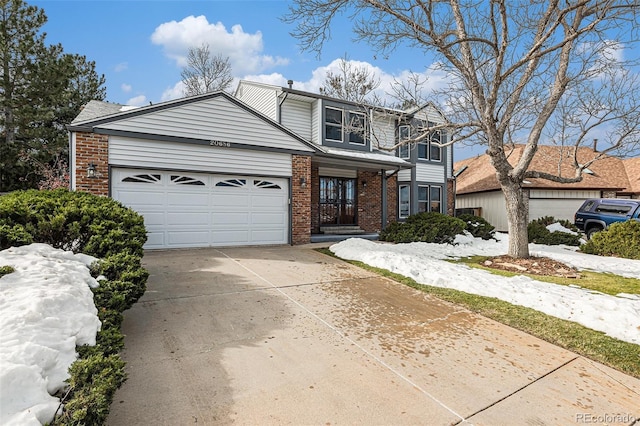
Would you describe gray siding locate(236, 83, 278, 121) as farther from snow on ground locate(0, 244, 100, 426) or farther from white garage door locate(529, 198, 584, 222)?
white garage door locate(529, 198, 584, 222)

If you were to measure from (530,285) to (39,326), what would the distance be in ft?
21.5

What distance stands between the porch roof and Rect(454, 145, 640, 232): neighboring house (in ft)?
27.6

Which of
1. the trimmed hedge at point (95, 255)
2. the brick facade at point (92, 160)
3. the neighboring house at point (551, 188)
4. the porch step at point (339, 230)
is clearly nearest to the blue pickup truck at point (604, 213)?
the neighboring house at point (551, 188)

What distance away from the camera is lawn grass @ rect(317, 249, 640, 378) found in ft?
10.4

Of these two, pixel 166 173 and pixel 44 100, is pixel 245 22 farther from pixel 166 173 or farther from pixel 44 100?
pixel 44 100

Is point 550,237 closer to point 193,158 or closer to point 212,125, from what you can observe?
point 212,125

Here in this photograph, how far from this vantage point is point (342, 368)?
9.41 feet

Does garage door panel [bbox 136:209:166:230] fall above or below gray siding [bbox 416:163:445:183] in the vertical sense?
below

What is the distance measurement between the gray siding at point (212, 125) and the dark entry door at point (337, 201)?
3328 mm

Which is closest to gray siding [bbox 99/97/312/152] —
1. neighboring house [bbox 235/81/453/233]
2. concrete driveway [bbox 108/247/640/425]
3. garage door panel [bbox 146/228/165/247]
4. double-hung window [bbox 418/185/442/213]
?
neighboring house [bbox 235/81/453/233]

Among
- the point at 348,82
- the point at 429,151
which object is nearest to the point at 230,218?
the point at 429,151

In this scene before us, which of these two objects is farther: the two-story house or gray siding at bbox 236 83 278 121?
gray siding at bbox 236 83 278 121

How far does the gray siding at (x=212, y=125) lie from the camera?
810 centimetres

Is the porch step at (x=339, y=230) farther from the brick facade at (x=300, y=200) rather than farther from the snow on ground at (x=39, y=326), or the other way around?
the snow on ground at (x=39, y=326)
